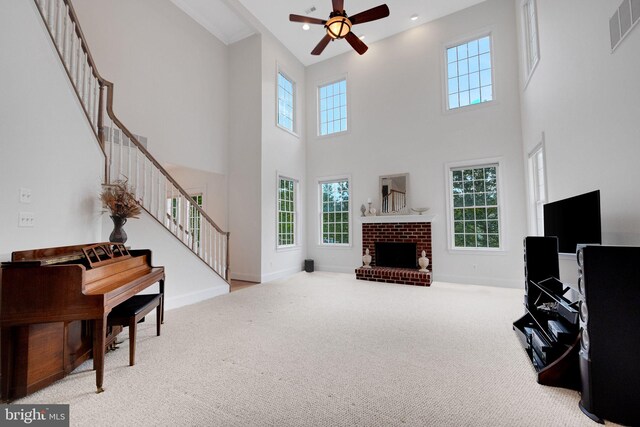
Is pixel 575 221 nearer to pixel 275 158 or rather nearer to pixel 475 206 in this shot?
pixel 475 206

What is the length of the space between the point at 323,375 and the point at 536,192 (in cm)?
459

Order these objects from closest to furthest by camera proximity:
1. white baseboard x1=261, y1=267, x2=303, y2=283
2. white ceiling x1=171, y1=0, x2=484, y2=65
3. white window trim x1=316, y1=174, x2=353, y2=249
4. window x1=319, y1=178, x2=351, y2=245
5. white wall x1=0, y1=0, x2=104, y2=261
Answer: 1. white wall x1=0, y1=0, x2=104, y2=261
2. white ceiling x1=171, y1=0, x2=484, y2=65
3. white baseboard x1=261, y1=267, x2=303, y2=283
4. white window trim x1=316, y1=174, x2=353, y2=249
5. window x1=319, y1=178, x2=351, y2=245

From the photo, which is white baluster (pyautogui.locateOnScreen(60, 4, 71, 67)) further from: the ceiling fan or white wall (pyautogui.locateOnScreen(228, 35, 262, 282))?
white wall (pyautogui.locateOnScreen(228, 35, 262, 282))

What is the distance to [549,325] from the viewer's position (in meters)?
2.15

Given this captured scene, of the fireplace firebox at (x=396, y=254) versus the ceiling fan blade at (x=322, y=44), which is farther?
the fireplace firebox at (x=396, y=254)

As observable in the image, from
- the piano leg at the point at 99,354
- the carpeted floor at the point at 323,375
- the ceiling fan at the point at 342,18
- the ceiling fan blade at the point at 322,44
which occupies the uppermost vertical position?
the ceiling fan blade at the point at 322,44

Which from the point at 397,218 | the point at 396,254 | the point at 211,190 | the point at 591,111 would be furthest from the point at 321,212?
the point at 591,111

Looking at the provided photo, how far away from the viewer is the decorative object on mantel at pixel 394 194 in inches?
235

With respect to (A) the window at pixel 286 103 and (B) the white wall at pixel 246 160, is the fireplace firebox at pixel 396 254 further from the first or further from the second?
(A) the window at pixel 286 103

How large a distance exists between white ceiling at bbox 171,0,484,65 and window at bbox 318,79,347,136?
1173 mm

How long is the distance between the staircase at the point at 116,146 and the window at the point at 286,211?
1526 millimetres

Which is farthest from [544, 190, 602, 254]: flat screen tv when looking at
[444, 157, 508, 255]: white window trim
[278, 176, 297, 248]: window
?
[278, 176, 297, 248]: window

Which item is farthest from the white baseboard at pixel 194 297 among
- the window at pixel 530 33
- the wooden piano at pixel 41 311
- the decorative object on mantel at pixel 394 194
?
the window at pixel 530 33

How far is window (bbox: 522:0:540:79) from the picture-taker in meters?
3.99
